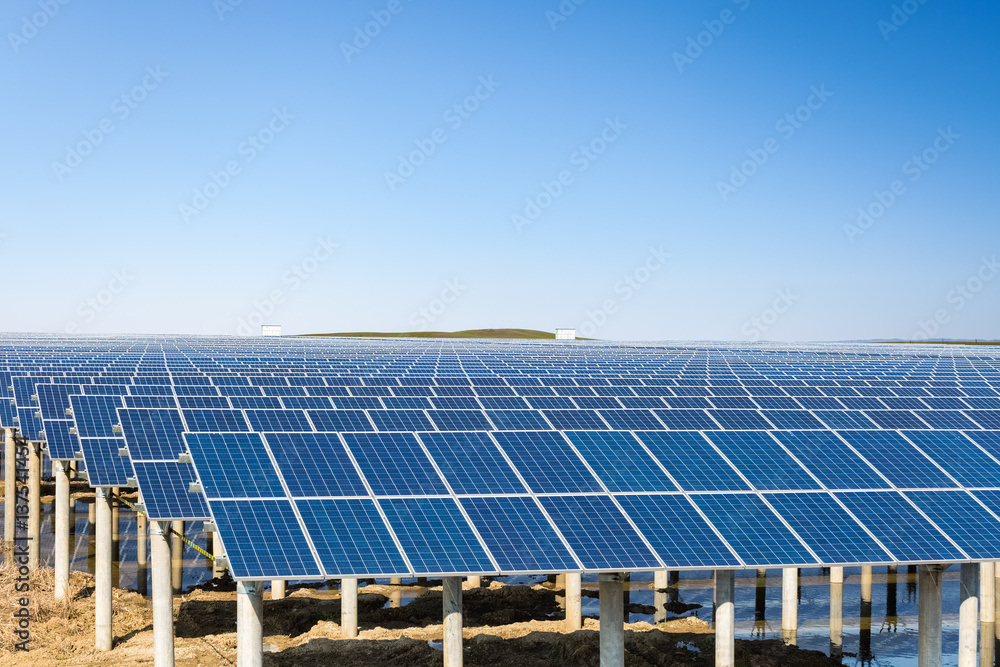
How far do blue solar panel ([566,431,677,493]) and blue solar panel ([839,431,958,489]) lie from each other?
4.76 m

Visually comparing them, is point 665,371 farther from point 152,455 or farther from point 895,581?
point 152,455

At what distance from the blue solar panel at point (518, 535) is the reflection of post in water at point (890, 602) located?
2170cm

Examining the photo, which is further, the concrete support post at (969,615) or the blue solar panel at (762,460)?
the blue solar panel at (762,460)

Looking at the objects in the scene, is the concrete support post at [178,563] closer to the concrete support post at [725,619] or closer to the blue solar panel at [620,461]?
the blue solar panel at [620,461]

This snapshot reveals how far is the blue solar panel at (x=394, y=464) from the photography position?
56.2 feet

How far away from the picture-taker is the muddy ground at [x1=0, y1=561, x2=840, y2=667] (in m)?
25.3

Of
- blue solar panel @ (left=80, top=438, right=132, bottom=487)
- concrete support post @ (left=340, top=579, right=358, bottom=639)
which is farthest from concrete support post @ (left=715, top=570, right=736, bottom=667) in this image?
blue solar panel @ (left=80, top=438, right=132, bottom=487)

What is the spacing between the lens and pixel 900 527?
17.1m

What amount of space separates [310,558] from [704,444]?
9468 millimetres

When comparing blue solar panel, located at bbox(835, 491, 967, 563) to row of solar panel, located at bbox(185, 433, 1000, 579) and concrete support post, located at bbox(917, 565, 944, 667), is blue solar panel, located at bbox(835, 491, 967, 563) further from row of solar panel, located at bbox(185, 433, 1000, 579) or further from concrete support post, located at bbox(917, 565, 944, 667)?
concrete support post, located at bbox(917, 565, 944, 667)

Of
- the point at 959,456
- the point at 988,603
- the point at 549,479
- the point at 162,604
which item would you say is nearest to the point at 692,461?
the point at 549,479

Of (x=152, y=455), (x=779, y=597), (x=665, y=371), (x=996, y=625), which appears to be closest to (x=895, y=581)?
(x=779, y=597)

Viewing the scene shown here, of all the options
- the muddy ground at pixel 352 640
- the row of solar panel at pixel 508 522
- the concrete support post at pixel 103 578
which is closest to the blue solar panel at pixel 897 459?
the row of solar panel at pixel 508 522

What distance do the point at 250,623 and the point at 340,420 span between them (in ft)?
27.4
